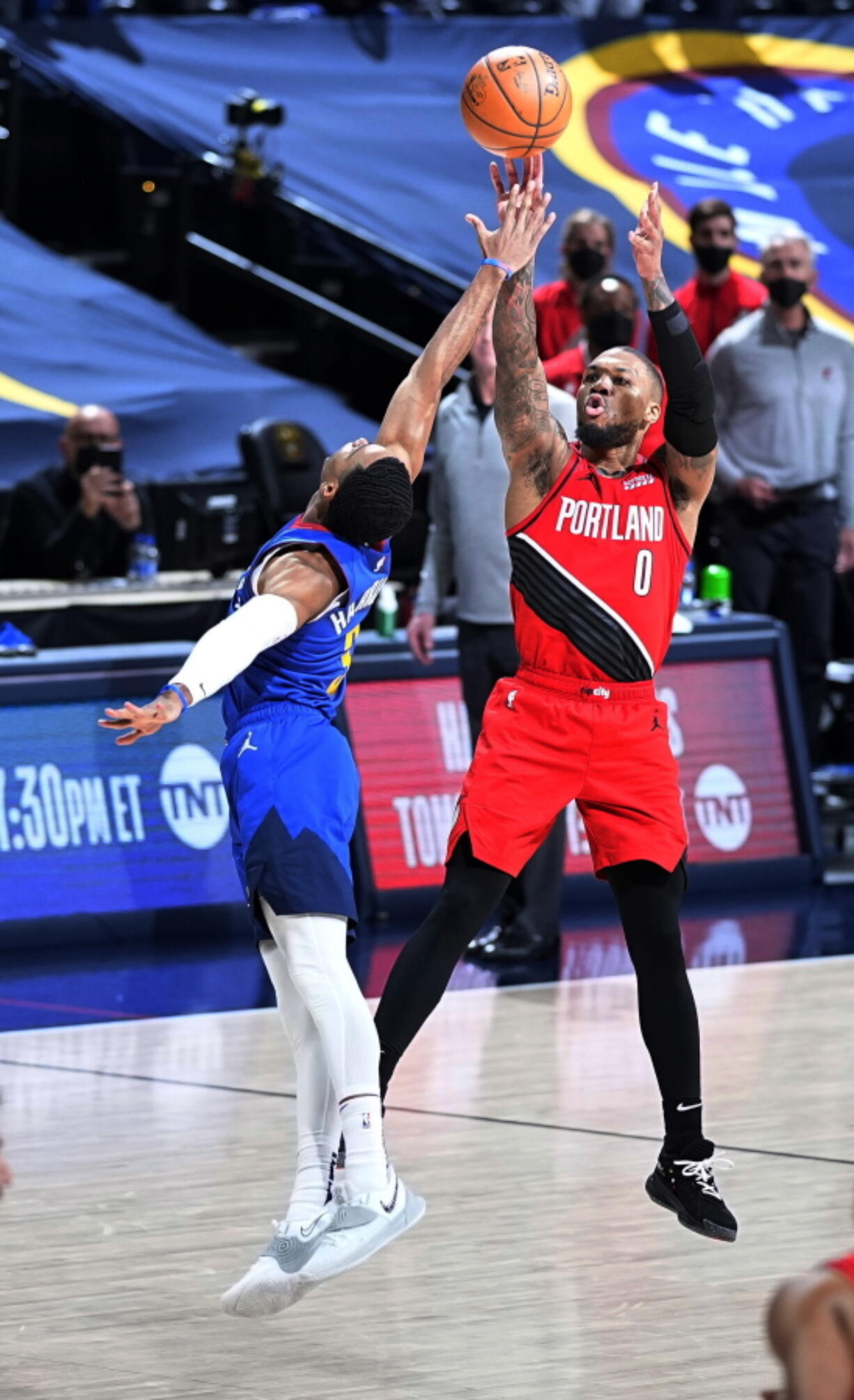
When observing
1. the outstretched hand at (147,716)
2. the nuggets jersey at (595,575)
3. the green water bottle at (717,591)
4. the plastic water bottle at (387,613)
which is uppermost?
the outstretched hand at (147,716)

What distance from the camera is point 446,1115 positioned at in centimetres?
679

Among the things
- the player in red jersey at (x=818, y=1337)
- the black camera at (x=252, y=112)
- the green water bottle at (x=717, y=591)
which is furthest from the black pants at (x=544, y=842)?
the black camera at (x=252, y=112)

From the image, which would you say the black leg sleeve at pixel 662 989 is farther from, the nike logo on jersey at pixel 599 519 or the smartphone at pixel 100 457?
the smartphone at pixel 100 457

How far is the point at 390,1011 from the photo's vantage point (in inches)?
217

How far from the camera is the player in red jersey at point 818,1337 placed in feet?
8.28

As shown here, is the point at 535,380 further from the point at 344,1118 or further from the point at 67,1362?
the point at 67,1362

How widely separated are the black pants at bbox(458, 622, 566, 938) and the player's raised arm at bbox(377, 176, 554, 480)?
2.87 meters

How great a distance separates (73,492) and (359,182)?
17.8 ft

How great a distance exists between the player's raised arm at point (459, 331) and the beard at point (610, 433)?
0.34 m

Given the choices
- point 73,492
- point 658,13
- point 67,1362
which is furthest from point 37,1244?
point 658,13

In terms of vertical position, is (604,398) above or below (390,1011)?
above

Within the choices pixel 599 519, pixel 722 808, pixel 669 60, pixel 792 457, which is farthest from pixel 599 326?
pixel 669 60

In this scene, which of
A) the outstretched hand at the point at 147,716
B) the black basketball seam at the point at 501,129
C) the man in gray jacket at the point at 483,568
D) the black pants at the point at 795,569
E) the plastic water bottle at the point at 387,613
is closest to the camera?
the outstretched hand at the point at 147,716

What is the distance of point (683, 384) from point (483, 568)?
3030 mm
